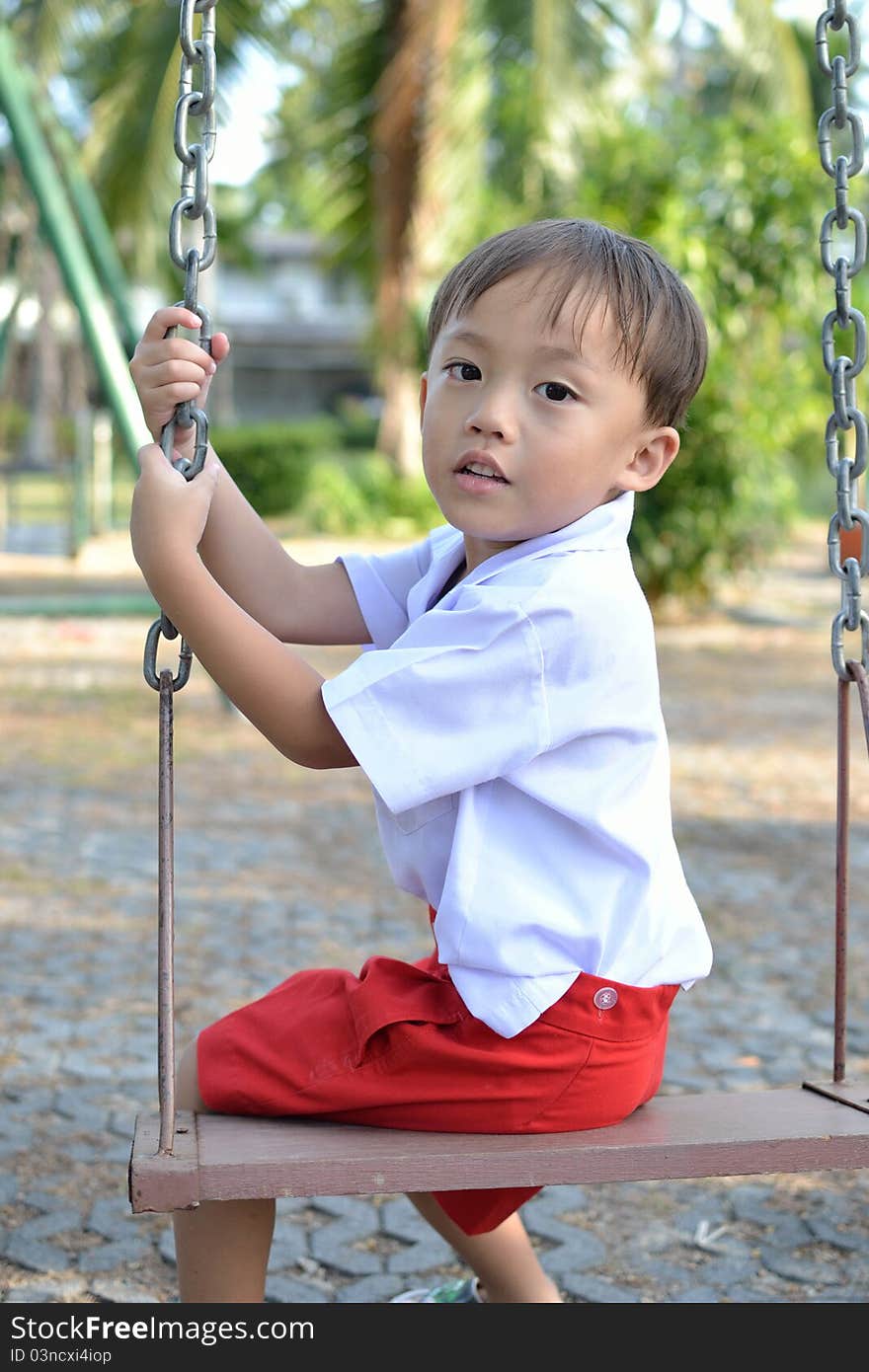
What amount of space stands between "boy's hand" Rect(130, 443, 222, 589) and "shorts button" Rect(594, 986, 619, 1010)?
25.4 inches

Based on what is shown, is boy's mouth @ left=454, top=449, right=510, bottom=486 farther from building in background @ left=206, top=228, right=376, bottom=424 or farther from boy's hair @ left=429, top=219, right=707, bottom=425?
building in background @ left=206, top=228, right=376, bottom=424

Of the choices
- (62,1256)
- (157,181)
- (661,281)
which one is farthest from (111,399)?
(157,181)

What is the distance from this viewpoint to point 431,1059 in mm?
1773

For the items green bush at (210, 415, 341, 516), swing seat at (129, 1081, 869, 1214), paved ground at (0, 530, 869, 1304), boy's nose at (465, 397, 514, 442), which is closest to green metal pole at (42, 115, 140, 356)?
paved ground at (0, 530, 869, 1304)

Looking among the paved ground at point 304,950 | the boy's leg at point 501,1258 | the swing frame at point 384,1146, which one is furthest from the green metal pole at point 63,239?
the swing frame at point 384,1146

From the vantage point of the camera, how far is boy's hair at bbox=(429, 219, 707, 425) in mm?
1733

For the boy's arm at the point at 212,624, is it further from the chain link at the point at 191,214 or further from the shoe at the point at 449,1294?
the shoe at the point at 449,1294

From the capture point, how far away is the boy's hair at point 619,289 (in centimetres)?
173

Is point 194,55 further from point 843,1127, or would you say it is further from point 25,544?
point 25,544

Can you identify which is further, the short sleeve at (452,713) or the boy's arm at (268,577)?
the boy's arm at (268,577)

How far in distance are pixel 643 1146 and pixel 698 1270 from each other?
3.09 feet

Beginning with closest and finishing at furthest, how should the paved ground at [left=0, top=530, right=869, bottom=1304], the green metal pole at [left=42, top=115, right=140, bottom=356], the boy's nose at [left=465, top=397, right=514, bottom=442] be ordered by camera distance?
the boy's nose at [left=465, top=397, right=514, bottom=442] → the paved ground at [left=0, top=530, right=869, bottom=1304] → the green metal pole at [left=42, top=115, right=140, bottom=356]

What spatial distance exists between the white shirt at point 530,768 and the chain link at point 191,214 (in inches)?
8.0
